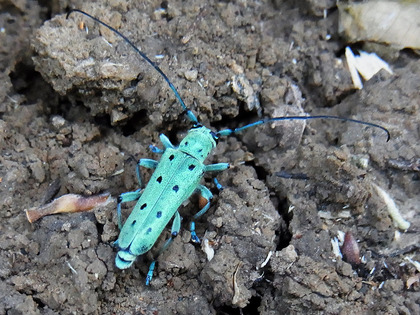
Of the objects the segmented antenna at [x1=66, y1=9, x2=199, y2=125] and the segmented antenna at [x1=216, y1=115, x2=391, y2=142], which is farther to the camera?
the segmented antenna at [x1=66, y1=9, x2=199, y2=125]

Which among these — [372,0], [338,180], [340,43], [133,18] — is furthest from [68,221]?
[372,0]

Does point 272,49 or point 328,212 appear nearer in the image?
point 328,212

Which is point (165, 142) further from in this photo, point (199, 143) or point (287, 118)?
point (287, 118)

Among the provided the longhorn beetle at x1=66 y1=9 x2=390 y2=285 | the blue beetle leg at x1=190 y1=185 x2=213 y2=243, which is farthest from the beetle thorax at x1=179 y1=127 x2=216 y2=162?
the blue beetle leg at x1=190 y1=185 x2=213 y2=243

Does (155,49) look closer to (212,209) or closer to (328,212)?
(212,209)

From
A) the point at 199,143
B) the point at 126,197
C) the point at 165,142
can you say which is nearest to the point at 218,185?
the point at 199,143

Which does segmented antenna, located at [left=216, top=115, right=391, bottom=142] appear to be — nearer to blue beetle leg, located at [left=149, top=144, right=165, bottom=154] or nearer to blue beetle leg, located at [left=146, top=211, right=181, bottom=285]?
blue beetle leg, located at [left=149, top=144, right=165, bottom=154]
